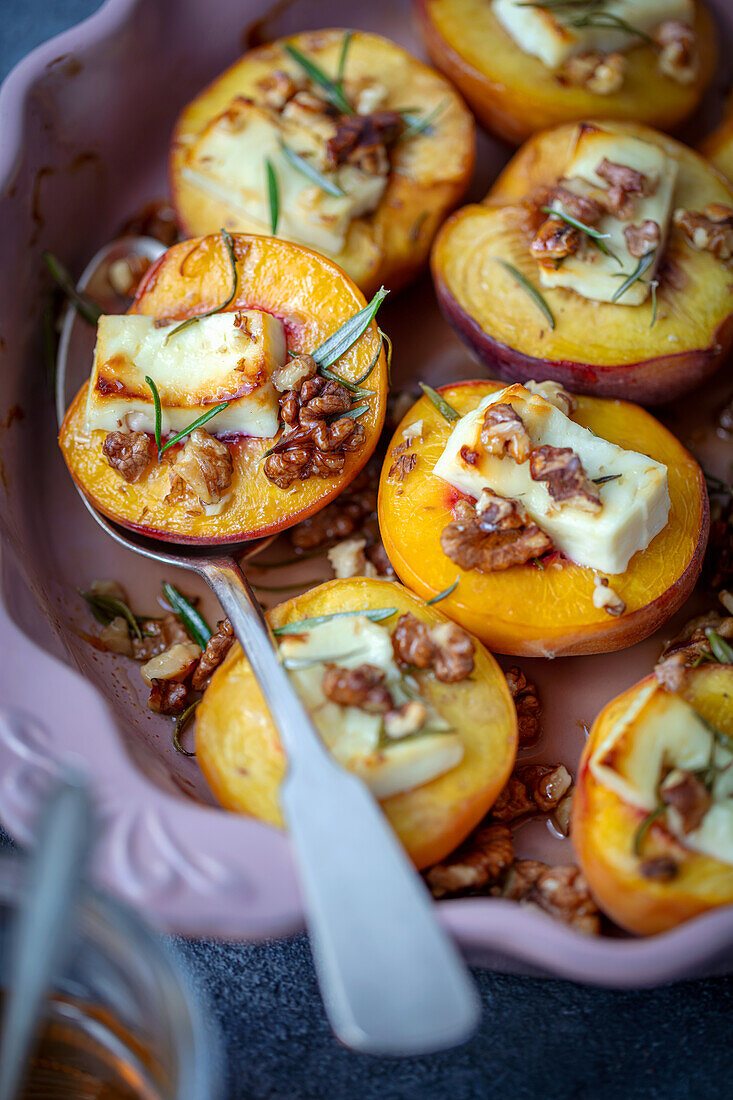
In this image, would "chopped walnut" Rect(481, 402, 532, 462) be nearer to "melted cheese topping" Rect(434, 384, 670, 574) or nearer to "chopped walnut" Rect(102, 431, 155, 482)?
"melted cheese topping" Rect(434, 384, 670, 574)

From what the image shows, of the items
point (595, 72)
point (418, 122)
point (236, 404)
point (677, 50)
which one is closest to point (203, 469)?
point (236, 404)

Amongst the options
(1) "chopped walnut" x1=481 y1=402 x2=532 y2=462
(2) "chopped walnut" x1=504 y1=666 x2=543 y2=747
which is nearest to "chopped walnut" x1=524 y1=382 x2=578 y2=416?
(1) "chopped walnut" x1=481 y1=402 x2=532 y2=462

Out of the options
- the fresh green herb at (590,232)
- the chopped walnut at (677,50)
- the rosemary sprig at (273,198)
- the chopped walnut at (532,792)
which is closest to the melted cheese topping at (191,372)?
the rosemary sprig at (273,198)

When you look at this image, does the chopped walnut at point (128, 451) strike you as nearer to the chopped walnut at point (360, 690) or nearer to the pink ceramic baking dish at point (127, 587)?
the pink ceramic baking dish at point (127, 587)

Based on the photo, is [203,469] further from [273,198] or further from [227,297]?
[273,198]

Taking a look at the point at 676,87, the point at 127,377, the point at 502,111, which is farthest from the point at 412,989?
the point at 676,87

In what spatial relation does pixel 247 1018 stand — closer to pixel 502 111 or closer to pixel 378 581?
pixel 378 581
